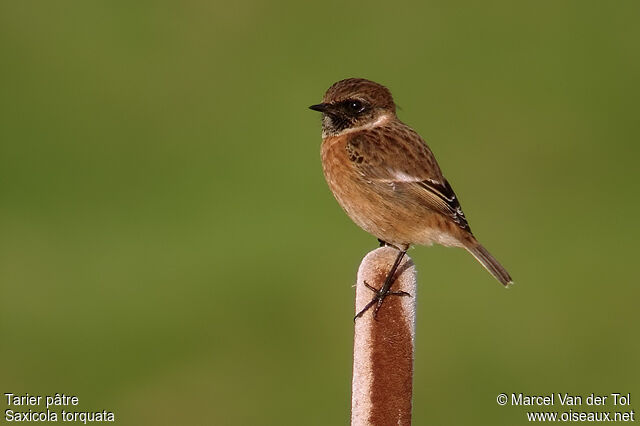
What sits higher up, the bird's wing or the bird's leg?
the bird's wing

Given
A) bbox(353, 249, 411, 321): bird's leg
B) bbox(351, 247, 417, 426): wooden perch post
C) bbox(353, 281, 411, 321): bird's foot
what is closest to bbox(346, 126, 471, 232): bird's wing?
bbox(353, 249, 411, 321): bird's leg

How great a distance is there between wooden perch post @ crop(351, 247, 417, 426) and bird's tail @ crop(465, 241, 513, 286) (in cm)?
229

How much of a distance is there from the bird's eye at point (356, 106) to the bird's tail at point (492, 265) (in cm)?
103

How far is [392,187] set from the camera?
824 cm

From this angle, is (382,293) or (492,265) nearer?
(382,293)

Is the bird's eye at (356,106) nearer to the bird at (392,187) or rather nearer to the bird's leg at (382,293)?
the bird at (392,187)

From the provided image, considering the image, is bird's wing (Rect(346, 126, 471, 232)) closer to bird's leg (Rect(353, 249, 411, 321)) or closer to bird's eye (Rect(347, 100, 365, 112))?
bird's eye (Rect(347, 100, 365, 112))

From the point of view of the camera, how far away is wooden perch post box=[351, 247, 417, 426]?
5.77 meters

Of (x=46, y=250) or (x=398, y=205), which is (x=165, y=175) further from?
(x=398, y=205)

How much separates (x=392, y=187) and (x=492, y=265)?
0.70 meters

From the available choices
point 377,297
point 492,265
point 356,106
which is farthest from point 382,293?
point 356,106

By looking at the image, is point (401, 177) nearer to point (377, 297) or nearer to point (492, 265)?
point (492, 265)

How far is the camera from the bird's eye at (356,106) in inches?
338

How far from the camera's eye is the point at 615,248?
641 inches
